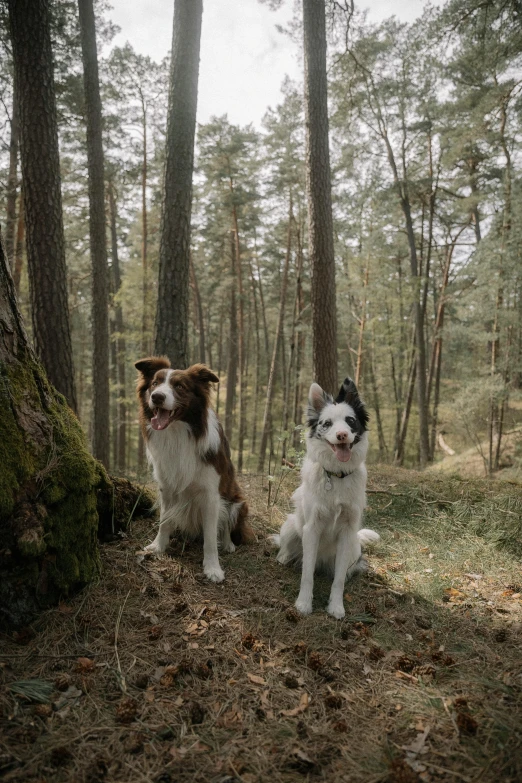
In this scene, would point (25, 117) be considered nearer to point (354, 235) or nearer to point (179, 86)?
point (179, 86)

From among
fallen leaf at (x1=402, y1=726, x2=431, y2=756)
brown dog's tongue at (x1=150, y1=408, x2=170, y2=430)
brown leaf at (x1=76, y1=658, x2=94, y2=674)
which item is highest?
brown dog's tongue at (x1=150, y1=408, x2=170, y2=430)

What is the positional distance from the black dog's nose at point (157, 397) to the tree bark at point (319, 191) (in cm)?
402

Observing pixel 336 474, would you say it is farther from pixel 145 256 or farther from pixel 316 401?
pixel 145 256

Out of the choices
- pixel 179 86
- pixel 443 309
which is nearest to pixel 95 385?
pixel 179 86

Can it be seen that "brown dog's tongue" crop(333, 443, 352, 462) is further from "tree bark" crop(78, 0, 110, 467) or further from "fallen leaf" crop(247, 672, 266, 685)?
"tree bark" crop(78, 0, 110, 467)

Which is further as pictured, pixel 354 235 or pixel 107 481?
pixel 354 235

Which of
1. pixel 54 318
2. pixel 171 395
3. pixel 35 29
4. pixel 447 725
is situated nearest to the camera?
pixel 447 725

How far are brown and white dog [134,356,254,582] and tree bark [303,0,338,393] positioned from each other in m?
3.51

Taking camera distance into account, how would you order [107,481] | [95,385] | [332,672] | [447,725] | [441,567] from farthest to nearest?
1. [95,385]
2. [441,567]
3. [107,481]
4. [332,672]
5. [447,725]

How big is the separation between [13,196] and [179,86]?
676cm

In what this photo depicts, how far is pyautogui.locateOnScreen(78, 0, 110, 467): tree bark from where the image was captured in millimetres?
8617

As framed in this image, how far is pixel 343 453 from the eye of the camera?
3258mm

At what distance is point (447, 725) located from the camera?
1.90m

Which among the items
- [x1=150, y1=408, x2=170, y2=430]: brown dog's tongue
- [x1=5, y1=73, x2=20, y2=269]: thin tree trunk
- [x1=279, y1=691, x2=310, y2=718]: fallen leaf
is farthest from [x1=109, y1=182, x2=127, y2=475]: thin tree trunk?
[x1=279, y1=691, x2=310, y2=718]: fallen leaf
